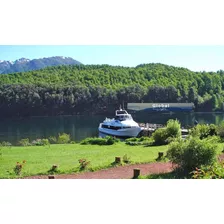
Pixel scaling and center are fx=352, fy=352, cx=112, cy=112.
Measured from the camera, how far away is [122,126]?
19.2m

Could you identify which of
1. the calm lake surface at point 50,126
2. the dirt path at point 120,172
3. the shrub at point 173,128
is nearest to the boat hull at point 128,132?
the calm lake surface at point 50,126

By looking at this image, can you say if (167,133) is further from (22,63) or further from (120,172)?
(22,63)

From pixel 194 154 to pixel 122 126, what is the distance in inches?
505

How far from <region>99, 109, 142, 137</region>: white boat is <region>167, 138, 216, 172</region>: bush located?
11.2m

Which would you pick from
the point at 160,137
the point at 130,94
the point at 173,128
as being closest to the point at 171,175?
the point at 173,128

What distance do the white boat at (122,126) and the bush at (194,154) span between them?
11.2 metres

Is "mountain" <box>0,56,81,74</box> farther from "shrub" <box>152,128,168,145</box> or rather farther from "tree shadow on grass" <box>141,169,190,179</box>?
"shrub" <box>152,128,168,145</box>

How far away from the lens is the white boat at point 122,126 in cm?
1850
